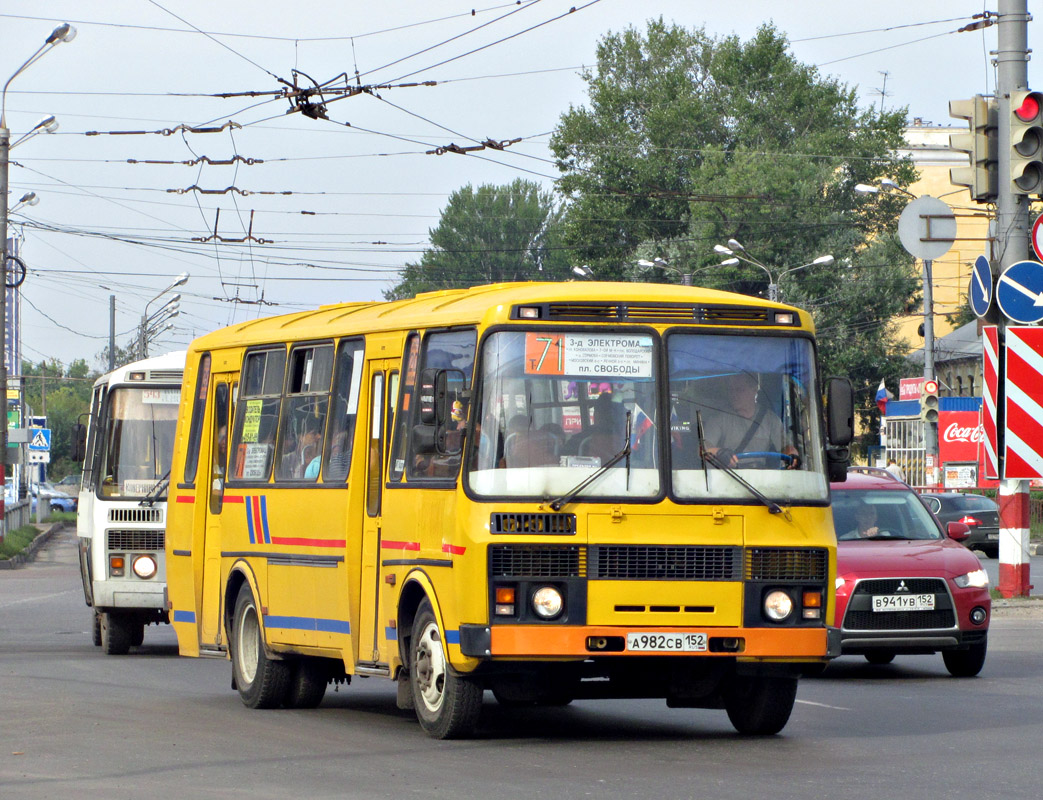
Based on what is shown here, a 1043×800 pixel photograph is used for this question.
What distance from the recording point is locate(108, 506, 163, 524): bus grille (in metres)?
18.4

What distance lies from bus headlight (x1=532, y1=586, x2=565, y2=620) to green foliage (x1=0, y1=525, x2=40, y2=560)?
29.1 meters

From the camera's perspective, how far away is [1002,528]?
2089 centimetres

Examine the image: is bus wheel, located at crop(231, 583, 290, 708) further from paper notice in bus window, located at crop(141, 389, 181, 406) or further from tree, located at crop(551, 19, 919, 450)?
tree, located at crop(551, 19, 919, 450)

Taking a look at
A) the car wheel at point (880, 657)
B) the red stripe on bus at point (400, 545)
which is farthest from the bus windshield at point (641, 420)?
the car wheel at point (880, 657)

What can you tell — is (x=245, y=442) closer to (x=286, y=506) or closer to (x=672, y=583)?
(x=286, y=506)

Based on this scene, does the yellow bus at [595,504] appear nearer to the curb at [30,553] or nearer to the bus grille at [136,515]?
the bus grille at [136,515]

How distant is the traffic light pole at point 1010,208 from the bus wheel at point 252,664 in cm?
1020

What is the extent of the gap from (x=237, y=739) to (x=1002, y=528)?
12.3m

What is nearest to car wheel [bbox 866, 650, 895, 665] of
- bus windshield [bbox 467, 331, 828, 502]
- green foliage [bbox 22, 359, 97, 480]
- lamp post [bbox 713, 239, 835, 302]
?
bus windshield [bbox 467, 331, 828, 502]

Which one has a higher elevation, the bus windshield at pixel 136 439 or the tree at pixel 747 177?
the tree at pixel 747 177

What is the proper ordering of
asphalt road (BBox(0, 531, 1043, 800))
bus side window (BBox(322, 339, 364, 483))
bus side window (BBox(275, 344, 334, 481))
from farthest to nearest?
bus side window (BBox(275, 344, 334, 481)), bus side window (BBox(322, 339, 364, 483)), asphalt road (BBox(0, 531, 1043, 800))

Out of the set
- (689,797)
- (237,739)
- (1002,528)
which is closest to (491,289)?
(237,739)

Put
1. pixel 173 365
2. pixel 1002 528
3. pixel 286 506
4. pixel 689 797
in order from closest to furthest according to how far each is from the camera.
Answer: pixel 689 797, pixel 286 506, pixel 173 365, pixel 1002 528

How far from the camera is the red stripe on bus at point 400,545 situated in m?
10.7
